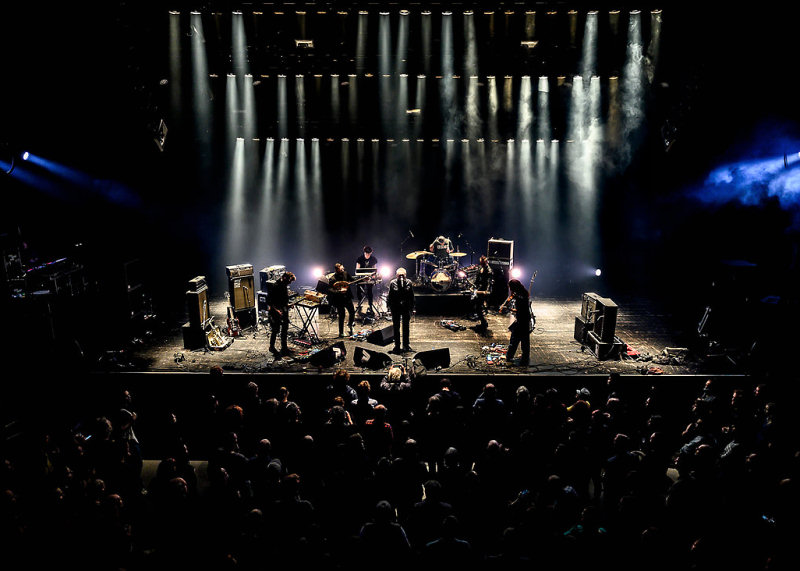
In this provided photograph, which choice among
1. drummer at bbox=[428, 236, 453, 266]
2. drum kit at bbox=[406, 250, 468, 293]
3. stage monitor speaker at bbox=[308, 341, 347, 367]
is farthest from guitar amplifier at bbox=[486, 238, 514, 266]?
stage monitor speaker at bbox=[308, 341, 347, 367]

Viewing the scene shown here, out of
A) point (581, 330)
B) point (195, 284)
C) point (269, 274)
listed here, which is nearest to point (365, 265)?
point (269, 274)

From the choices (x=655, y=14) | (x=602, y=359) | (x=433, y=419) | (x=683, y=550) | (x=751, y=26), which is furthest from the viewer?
(x=655, y=14)

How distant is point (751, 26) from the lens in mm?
9742

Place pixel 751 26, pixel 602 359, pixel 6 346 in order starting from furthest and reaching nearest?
1. pixel 751 26
2. pixel 602 359
3. pixel 6 346

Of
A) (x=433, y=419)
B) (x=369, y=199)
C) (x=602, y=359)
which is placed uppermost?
(x=369, y=199)

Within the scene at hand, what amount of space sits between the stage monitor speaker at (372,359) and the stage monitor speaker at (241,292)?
11.8ft

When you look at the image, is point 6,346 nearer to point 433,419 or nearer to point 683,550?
point 433,419

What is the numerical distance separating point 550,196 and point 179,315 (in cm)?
1149

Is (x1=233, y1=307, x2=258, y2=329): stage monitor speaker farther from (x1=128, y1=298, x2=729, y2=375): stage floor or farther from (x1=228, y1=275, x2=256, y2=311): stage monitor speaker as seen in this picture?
(x1=128, y1=298, x2=729, y2=375): stage floor

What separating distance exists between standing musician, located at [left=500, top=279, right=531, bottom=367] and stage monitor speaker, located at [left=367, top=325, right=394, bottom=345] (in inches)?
96.1

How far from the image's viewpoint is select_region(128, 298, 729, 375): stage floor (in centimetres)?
874

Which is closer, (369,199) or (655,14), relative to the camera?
(655,14)

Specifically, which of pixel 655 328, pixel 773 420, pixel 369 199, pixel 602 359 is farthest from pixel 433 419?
pixel 369 199

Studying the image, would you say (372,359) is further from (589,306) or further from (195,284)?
(589,306)
